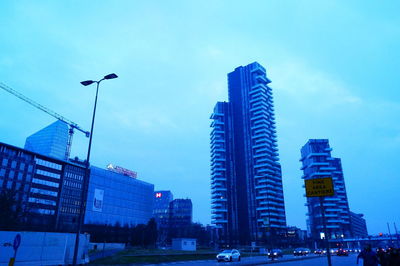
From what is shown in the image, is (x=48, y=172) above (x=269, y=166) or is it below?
below

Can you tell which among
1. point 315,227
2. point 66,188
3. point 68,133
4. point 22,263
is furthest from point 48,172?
point 315,227

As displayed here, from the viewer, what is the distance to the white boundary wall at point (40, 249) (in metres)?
24.0

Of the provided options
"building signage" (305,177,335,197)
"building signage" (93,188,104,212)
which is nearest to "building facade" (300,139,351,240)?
"building signage" (93,188,104,212)

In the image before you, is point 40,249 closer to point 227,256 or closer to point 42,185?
point 227,256

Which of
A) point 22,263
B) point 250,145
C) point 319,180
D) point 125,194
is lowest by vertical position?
point 22,263

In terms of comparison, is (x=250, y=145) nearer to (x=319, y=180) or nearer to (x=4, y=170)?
(x=4, y=170)

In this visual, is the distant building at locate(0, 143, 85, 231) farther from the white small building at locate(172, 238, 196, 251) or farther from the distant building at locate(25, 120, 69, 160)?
the white small building at locate(172, 238, 196, 251)

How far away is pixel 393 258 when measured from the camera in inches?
594

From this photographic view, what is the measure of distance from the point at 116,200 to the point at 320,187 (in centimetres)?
14178

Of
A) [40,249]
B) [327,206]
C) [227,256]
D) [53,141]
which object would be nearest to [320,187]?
[40,249]

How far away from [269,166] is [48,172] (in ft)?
397

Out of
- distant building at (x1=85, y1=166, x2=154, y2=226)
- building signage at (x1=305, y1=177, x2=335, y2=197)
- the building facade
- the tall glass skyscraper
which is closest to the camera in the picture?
building signage at (x1=305, y1=177, x2=335, y2=197)

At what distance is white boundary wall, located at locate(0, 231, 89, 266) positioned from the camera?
78.9 feet

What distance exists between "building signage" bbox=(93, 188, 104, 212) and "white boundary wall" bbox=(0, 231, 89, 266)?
108335 millimetres
